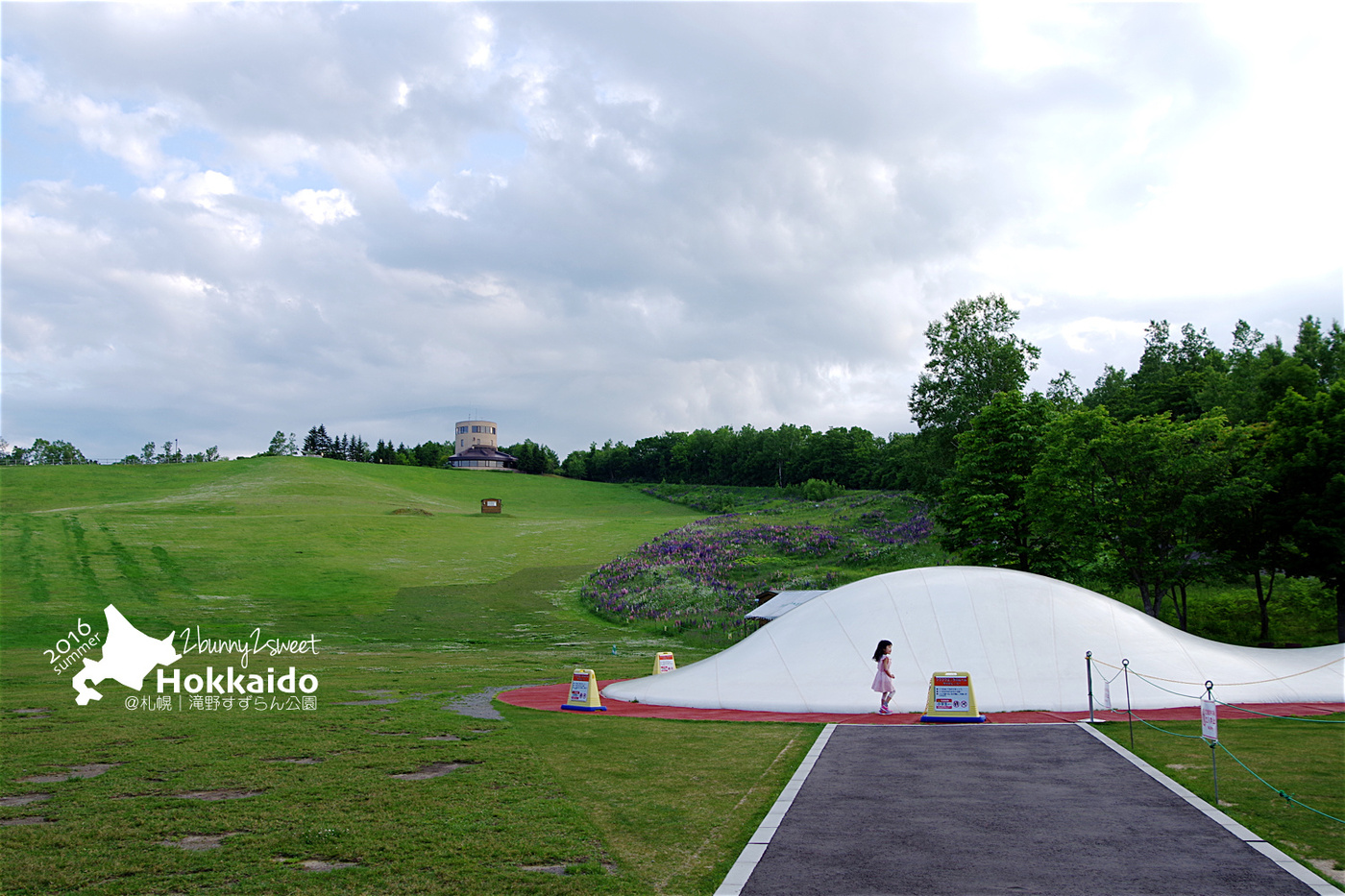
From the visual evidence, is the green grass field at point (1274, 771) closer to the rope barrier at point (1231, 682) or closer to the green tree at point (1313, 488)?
the rope barrier at point (1231, 682)

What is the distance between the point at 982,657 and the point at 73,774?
18.8 m

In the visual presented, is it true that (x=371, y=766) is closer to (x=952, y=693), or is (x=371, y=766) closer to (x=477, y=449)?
(x=952, y=693)

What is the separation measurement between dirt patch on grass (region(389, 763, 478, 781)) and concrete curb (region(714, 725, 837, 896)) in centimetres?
495

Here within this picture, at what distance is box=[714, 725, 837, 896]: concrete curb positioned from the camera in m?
7.55

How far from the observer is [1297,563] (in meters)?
31.5

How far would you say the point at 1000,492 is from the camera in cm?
4134

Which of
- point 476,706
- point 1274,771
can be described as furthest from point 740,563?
point 1274,771

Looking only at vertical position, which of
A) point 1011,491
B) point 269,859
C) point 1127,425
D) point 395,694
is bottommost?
point 395,694

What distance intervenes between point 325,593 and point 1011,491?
3878 centimetres

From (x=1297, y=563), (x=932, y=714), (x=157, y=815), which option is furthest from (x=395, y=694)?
(x=1297, y=563)

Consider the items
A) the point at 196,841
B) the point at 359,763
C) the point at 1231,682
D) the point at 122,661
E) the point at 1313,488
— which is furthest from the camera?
the point at 1313,488

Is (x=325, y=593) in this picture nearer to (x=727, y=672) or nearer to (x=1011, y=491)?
(x=727, y=672)

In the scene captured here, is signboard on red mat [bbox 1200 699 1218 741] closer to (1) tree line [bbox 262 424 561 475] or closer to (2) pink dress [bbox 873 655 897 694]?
(2) pink dress [bbox 873 655 897 694]

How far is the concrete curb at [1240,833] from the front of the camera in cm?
753
